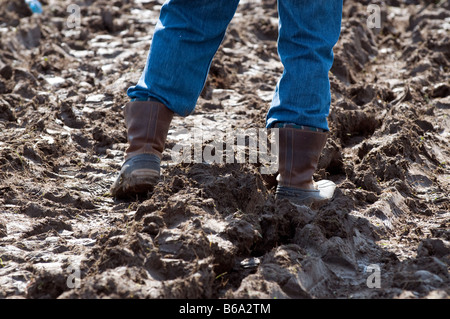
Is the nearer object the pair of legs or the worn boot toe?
the pair of legs

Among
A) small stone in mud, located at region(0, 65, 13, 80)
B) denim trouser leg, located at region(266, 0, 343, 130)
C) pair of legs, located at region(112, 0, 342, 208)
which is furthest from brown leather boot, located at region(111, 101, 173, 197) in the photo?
small stone in mud, located at region(0, 65, 13, 80)

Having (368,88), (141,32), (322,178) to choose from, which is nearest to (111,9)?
(141,32)

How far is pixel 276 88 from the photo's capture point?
2.56 meters

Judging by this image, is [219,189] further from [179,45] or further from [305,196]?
[179,45]

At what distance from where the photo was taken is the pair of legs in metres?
2.43

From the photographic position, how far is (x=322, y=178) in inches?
116

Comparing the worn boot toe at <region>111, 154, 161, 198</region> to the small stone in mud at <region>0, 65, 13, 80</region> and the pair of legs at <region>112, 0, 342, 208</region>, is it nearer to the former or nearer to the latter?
the pair of legs at <region>112, 0, 342, 208</region>

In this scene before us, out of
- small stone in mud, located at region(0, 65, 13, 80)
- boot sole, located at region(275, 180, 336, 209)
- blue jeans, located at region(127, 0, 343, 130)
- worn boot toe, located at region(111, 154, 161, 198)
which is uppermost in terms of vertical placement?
small stone in mud, located at region(0, 65, 13, 80)

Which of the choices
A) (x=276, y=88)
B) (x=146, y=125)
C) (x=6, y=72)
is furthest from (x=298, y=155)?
(x=6, y=72)

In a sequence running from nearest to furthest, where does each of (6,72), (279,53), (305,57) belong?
(305,57) → (279,53) → (6,72)

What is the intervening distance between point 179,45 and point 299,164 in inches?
29.7

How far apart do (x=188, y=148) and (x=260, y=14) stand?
335cm

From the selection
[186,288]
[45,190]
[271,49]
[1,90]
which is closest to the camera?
[186,288]

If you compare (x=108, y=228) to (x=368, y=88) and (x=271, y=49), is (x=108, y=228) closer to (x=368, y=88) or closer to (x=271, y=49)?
(x=368, y=88)
